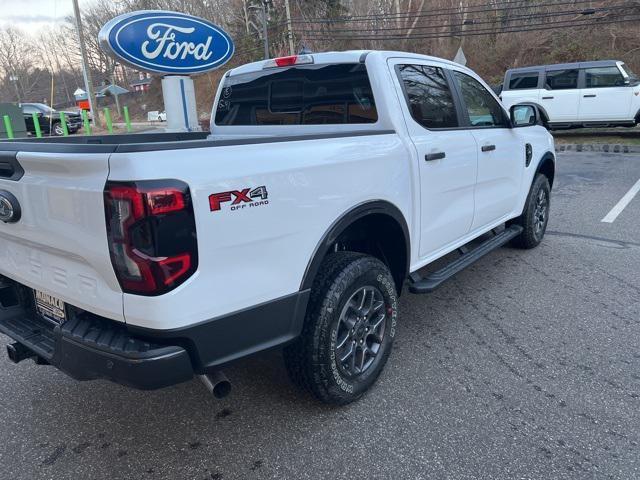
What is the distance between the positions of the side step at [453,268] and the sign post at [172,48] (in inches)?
126

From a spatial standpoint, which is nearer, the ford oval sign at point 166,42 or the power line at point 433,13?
the ford oval sign at point 166,42

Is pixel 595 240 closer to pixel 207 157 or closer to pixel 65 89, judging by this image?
pixel 207 157

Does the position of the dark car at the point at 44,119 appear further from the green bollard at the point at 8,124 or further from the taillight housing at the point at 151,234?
the taillight housing at the point at 151,234

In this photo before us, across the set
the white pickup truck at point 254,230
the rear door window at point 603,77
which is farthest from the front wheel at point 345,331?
the rear door window at point 603,77

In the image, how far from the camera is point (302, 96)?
3.41m

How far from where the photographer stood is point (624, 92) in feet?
43.2

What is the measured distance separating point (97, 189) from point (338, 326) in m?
1.34

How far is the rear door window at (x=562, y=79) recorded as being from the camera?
45.9ft

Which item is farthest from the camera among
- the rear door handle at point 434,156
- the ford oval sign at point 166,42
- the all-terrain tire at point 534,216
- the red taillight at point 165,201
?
the ford oval sign at point 166,42

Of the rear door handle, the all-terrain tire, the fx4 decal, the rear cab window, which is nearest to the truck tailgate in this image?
the fx4 decal

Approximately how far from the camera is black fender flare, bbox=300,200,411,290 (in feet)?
7.66

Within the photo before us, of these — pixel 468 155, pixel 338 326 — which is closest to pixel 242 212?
pixel 338 326

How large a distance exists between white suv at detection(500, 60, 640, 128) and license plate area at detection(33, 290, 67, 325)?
1272 centimetres

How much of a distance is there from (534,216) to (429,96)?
2.42 meters
